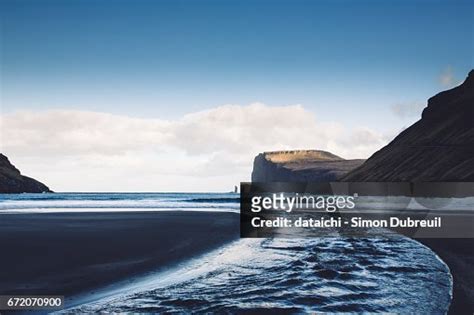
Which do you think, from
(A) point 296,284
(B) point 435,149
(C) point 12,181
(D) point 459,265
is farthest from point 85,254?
(C) point 12,181

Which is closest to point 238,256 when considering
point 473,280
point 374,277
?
point 374,277

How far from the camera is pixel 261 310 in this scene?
760cm

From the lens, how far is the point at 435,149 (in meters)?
97.9

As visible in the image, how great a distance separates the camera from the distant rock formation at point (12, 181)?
105625 mm

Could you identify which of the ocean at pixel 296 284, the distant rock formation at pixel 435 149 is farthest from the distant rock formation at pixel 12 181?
the ocean at pixel 296 284

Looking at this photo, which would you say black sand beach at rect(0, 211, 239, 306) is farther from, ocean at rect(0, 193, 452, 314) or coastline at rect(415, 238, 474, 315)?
coastline at rect(415, 238, 474, 315)

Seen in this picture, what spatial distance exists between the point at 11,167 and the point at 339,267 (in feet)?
427

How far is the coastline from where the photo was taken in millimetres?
8007

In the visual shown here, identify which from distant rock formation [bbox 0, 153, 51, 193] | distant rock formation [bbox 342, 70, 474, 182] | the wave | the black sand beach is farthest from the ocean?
distant rock formation [bbox 0, 153, 51, 193]

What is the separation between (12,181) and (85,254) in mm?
108916

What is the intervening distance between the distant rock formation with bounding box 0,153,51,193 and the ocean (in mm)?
105613

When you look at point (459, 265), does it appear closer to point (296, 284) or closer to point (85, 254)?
point (296, 284)

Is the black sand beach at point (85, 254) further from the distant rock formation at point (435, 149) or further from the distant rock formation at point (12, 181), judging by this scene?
the distant rock formation at point (12, 181)

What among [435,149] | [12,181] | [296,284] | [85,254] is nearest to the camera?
[296,284]
